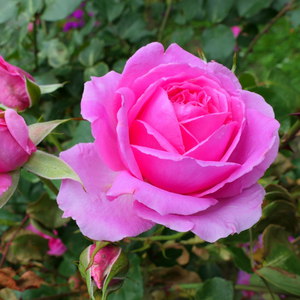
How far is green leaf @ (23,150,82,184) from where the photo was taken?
358mm

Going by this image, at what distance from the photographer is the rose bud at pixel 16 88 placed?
0.47 m

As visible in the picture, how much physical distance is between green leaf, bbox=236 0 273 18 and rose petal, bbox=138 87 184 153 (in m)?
0.69

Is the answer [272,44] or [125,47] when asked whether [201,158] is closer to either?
[125,47]

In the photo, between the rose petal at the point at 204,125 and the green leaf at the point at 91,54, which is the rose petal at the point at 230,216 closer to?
the rose petal at the point at 204,125

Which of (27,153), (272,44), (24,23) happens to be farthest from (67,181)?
(272,44)

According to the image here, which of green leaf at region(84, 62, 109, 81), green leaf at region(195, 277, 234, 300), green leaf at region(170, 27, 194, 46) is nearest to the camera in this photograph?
green leaf at region(195, 277, 234, 300)

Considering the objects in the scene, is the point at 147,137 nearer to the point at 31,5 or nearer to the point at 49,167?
the point at 49,167

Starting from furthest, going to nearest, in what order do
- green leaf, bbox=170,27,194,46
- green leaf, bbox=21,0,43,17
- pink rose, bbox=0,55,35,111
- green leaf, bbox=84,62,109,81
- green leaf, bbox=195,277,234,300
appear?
green leaf, bbox=170,27,194,46 → green leaf, bbox=84,62,109,81 → green leaf, bbox=21,0,43,17 → green leaf, bbox=195,277,234,300 → pink rose, bbox=0,55,35,111

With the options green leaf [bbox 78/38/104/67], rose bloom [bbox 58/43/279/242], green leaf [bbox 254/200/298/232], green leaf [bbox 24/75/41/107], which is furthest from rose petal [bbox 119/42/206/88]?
green leaf [bbox 78/38/104/67]

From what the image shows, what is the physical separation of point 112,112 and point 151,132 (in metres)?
0.07

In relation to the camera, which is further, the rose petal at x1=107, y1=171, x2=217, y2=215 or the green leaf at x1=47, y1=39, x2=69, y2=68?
the green leaf at x1=47, y1=39, x2=69, y2=68

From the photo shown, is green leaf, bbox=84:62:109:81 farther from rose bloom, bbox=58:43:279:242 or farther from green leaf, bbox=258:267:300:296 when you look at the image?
green leaf, bbox=258:267:300:296

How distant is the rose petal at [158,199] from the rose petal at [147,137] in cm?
5

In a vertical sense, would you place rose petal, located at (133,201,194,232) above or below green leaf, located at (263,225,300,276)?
above
